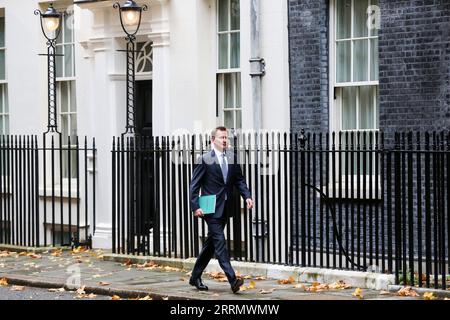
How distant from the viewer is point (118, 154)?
640 inches

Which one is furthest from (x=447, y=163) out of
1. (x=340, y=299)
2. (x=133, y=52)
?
(x=133, y=52)

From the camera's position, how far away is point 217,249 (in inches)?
496

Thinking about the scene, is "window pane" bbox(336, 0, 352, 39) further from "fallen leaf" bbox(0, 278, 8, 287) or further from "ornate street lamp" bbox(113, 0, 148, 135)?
"fallen leaf" bbox(0, 278, 8, 287)

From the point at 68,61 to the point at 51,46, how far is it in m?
0.67

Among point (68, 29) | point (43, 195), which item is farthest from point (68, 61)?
point (43, 195)

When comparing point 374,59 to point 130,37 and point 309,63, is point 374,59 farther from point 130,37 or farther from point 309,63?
point 130,37

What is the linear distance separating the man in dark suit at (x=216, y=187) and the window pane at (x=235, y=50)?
4539 mm

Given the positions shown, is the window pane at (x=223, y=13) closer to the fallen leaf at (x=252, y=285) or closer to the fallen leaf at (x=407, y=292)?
the fallen leaf at (x=252, y=285)

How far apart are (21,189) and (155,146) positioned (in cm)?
382

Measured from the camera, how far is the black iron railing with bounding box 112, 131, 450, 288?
12719mm

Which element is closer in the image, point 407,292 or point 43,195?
point 407,292

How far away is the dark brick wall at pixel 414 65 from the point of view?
46.8ft

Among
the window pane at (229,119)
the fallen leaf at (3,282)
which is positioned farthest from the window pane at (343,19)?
the fallen leaf at (3,282)
